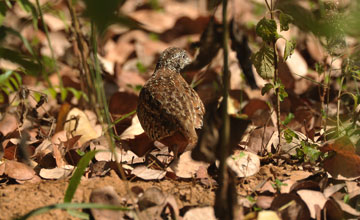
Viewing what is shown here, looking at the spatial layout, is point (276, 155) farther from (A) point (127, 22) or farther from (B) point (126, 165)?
(A) point (127, 22)

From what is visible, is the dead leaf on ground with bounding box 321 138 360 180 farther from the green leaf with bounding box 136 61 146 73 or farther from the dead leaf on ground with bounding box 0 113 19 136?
the green leaf with bounding box 136 61 146 73

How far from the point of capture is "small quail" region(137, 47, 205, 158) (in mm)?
4035

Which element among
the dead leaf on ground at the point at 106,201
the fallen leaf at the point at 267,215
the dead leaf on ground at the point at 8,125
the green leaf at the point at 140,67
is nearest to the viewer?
the fallen leaf at the point at 267,215

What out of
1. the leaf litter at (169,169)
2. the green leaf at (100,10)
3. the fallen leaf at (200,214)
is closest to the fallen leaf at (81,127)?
the leaf litter at (169,169)

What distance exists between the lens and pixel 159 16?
846 cm

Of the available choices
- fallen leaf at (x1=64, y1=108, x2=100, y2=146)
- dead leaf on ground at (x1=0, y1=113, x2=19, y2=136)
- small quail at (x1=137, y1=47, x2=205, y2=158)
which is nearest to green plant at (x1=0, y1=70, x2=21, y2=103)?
dead leaf on ground at (x1=0, y1=113, x2=19, y2=136)

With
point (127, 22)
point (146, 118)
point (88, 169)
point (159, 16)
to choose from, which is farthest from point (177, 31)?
point (127, 22)

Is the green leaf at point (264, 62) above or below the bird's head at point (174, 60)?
above

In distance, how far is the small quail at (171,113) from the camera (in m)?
4.04

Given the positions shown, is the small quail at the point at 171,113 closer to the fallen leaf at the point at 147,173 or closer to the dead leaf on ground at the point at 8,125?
the fallen leaf at the point at 147,173

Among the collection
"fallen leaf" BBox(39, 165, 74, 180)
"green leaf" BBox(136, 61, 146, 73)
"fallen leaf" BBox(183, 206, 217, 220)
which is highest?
"fallen leaf" BBox(183, 206, 217, 220)

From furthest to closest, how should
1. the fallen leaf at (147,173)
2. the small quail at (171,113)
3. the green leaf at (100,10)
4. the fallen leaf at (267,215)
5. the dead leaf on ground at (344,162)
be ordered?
the small quail at (171,113) < the fallen leaf at (147,173) < the dead leaf on ground at (344,162) < the fallen leaf at (267,215) < the green leaf at (100,10)

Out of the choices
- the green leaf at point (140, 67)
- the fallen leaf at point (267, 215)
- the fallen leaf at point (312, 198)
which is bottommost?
the green leaf at point (140, 67)

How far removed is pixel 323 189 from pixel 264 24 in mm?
1088
